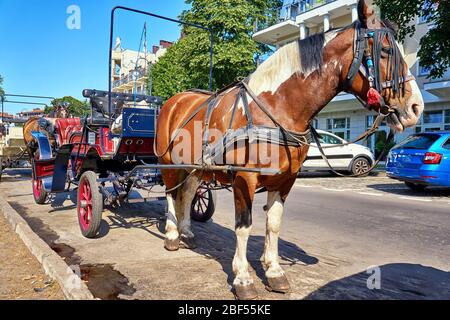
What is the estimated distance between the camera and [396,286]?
145 inches

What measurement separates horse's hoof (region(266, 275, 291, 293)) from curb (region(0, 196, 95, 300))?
59.8 inches

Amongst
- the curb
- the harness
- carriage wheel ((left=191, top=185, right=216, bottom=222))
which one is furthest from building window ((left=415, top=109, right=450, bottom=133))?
the curb

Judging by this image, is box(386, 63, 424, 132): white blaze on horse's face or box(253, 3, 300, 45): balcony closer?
box(386, 63, 424, 132): white blaze on horse's face

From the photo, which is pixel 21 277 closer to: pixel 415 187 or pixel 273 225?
pixel 273 225

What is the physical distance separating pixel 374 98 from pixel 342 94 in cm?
2021

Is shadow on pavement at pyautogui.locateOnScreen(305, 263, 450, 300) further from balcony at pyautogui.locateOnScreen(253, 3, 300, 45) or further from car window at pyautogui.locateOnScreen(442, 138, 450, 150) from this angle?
balcony at pyautogui.locateOnScreen(253, 3, 300, 45)

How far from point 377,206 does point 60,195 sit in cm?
735

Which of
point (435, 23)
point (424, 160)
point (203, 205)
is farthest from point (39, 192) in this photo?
point (435, 23)

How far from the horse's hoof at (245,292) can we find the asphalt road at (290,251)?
0.18m

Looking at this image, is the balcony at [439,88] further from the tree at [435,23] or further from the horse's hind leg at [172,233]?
the horse's hind leg at [172,233]

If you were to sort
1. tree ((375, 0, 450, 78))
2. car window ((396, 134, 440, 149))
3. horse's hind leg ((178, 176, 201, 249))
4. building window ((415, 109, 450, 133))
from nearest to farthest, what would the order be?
horse's hind leg ((178, 176, 201, 249)), car window ((396, 134, 440, 149)), tree ((375, 0, 450, 78)), building window ((415, 109, 450, 133))

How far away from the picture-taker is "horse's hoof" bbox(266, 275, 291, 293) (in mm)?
3373
